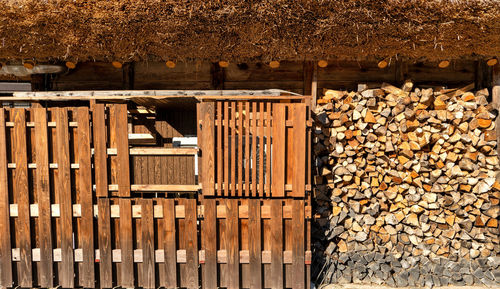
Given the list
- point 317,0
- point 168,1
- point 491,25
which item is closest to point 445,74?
point 491,25

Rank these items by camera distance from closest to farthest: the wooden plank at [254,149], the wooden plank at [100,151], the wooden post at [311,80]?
1. the wooden plank at [254,149]
2. the wooden plank at [100,151]
3. the wooden post at [311,80]

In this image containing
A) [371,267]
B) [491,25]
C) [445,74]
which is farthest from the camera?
[445,74]

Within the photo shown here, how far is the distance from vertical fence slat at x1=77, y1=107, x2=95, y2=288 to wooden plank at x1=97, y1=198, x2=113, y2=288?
107 millimetres

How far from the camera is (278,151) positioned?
3.29 meters

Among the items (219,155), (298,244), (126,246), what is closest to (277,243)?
(298,244)

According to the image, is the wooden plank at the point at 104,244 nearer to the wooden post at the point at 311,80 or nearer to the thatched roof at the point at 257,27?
the thatched roof at the point at 257,27

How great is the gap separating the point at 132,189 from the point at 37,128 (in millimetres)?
1398

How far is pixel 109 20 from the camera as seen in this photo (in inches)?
135

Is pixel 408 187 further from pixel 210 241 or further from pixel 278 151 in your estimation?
pixel 210 241

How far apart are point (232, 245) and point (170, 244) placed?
2.60ft

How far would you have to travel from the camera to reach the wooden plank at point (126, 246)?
3.39 m

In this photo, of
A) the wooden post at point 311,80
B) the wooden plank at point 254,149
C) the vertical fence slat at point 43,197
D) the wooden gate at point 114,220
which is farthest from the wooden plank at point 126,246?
the wooden post at point 311,80

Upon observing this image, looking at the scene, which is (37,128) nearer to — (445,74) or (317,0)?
(317,0)

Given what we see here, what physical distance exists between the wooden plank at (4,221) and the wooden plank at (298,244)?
12.0 ft
